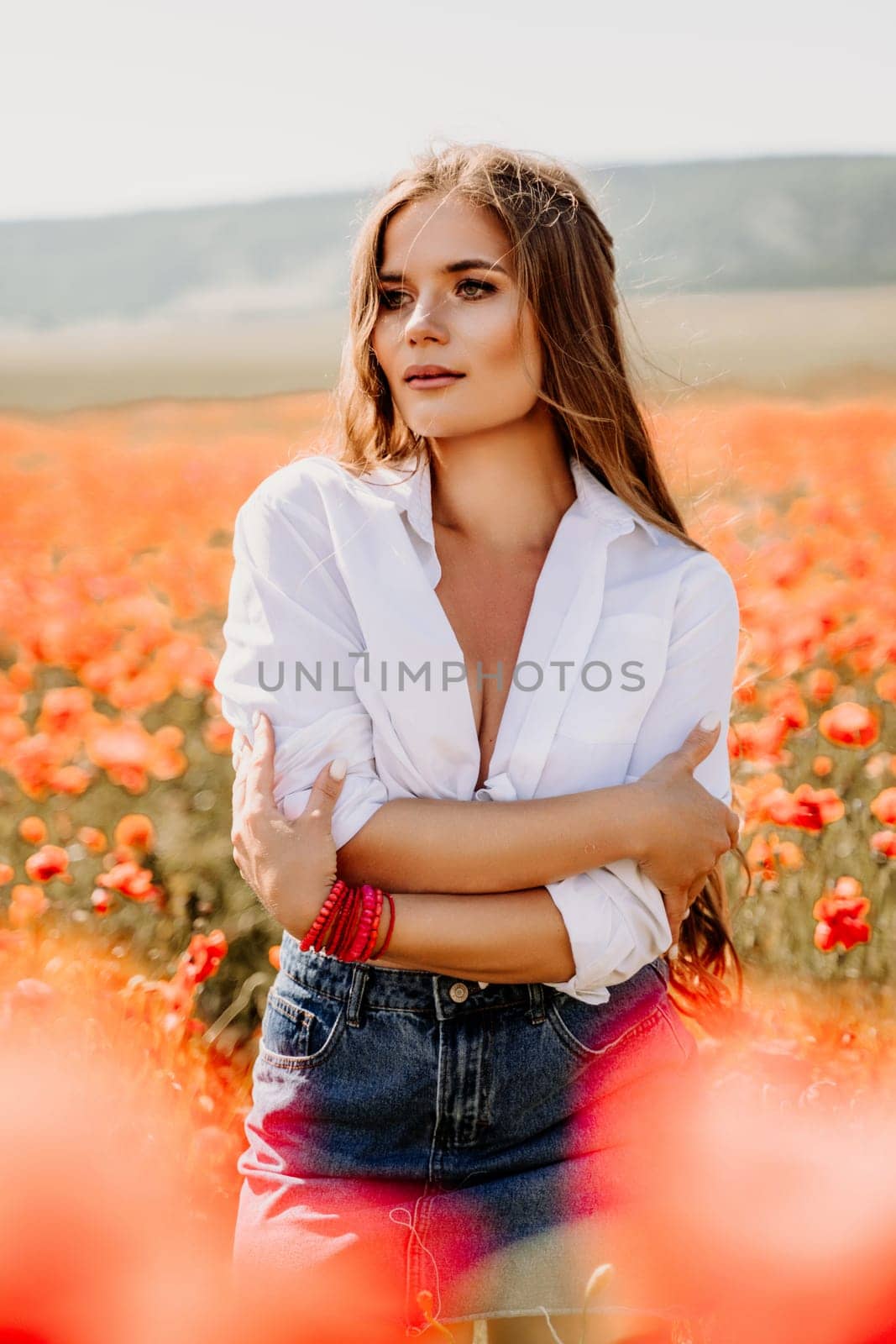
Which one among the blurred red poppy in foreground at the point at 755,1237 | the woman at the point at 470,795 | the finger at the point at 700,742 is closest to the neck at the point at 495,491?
the woman at the point at 470,795

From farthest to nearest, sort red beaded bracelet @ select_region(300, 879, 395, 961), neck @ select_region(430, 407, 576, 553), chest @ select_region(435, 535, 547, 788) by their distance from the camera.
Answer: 1. neck @ select_region(430, 407, 576, 553)
2. chest @ select_region(435, 535, 547, 788)
3. red beaded bracelet @ select_region(300, 879, 395, 961)

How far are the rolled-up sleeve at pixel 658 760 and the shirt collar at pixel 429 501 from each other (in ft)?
0.38

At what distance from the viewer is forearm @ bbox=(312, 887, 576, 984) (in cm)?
182

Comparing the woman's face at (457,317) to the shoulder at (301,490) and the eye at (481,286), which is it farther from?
the shoulder at (301,490)

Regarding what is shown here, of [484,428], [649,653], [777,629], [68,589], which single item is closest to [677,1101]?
[649,653]

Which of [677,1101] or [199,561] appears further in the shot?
[199,561]

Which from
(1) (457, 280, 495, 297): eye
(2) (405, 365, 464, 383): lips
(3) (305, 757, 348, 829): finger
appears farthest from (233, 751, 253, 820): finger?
(1) (457, 280, 495, 297): eye

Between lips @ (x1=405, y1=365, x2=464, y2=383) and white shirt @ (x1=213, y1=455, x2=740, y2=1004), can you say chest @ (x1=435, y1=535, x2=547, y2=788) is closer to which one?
white shirt @ (x1=213, y1=455, x2=740, y2=1004)

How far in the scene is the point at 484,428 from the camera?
212cm

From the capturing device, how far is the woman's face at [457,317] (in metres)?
2.03

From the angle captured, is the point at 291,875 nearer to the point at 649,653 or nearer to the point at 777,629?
the point at 649,653

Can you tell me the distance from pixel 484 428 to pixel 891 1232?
1346 millimetres

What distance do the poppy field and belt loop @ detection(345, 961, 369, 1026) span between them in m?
0.35

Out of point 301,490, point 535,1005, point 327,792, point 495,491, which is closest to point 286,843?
point 327,792
